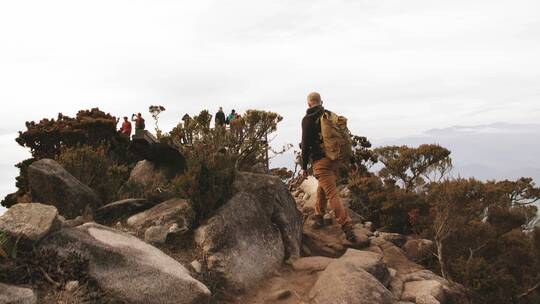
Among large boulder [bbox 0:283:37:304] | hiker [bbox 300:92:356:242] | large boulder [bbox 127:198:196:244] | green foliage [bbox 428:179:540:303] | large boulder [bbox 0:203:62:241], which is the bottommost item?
green foliage [bbox 428:179:540:303]

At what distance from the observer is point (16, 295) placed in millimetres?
5105

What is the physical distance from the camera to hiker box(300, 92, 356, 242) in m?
8.95

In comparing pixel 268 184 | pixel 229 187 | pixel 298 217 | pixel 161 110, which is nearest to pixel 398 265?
pixel 298 217

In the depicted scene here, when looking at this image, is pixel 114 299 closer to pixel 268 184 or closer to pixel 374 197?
pixel 268 184

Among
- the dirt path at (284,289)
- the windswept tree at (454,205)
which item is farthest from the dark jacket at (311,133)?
the windswept tree at (454,205)

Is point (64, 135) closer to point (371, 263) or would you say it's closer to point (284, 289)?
point (284, 289)

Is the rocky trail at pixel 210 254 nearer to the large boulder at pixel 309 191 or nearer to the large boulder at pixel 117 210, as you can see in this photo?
the large boulder at pixel 117 210

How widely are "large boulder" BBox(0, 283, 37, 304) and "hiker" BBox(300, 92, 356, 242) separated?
205 inches

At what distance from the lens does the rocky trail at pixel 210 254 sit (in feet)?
19.9

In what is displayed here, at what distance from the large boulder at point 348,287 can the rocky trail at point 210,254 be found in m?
0.02

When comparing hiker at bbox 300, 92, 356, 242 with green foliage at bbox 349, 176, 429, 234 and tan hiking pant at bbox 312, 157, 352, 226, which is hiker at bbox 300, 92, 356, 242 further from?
green foliage at bbox 349, 176, 429, 234

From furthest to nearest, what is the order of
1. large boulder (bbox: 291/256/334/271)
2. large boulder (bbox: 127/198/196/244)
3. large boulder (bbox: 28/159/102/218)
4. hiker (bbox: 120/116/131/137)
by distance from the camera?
hiker (bbox: 120/116/131/137) < large boulder (bbox: 28/159/102/218) < large boulder (bbox: 291/256/334/271) < large boulder (bbox: 127/198/196/244)

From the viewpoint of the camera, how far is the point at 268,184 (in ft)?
30.8

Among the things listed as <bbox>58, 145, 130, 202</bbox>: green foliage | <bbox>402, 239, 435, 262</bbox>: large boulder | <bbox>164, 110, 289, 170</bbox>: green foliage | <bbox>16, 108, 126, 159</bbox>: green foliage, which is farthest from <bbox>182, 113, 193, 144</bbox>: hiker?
<bbox>402, 239, 435, 262</bbox>: large boulder
